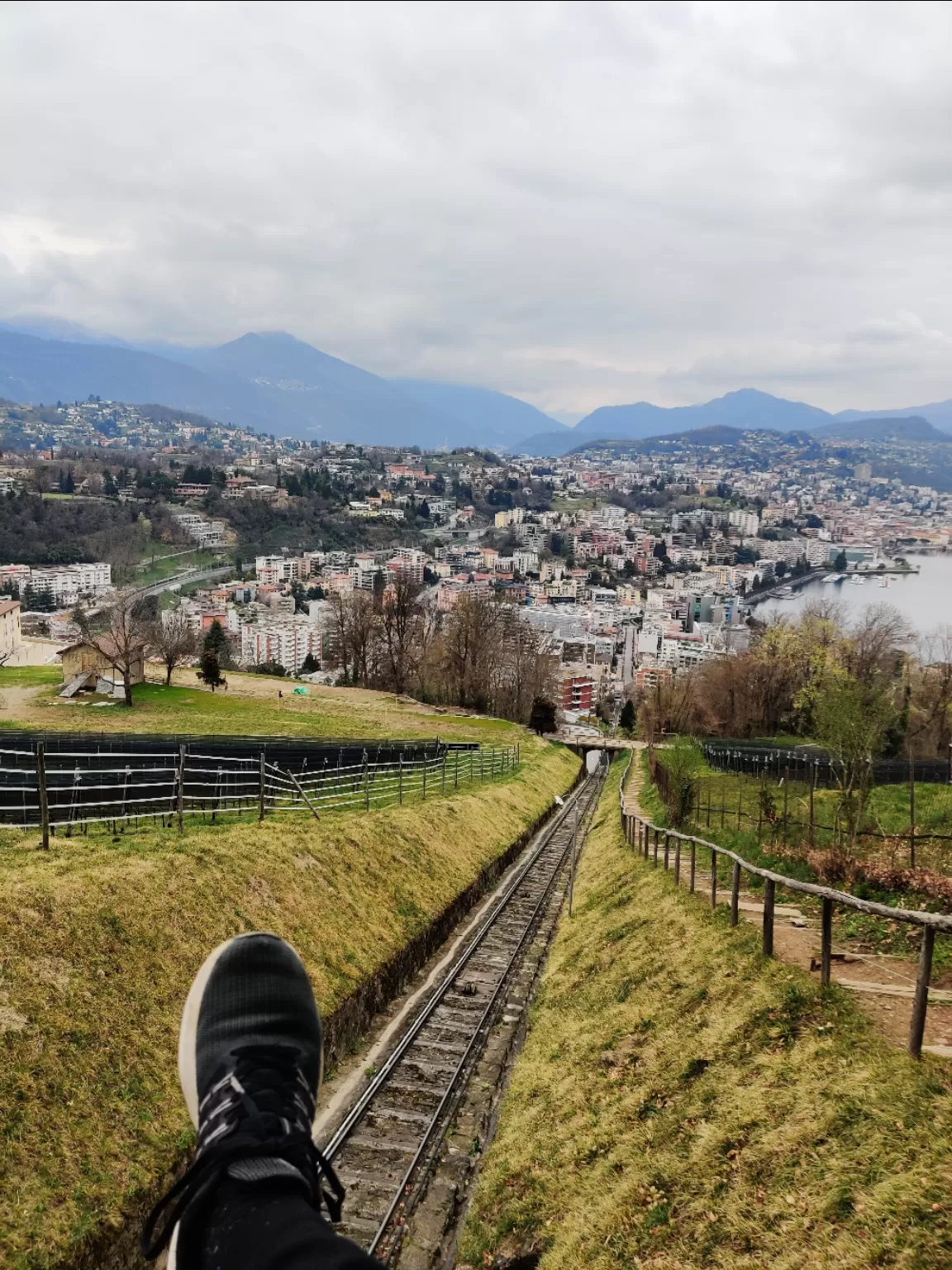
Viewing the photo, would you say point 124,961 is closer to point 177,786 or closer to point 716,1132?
point 177,786

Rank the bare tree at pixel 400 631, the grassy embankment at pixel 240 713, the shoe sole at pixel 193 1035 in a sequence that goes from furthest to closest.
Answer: the bare tree at pixel 400 631 → the grassy embankment at pixel 240 713 → the shoe sole at pixel 193 1035

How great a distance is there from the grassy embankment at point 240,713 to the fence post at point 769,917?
22659mm

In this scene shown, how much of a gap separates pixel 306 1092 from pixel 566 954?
8207 millimetres

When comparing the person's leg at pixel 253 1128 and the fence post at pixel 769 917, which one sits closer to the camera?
the person's leg at pixel 253 1128

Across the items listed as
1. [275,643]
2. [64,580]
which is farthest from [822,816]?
[64,580]

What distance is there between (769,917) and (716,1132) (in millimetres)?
1948

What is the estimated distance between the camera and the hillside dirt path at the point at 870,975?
15.7ft

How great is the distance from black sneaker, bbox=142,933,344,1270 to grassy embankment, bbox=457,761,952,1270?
2.40m

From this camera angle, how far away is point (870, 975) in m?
6.07

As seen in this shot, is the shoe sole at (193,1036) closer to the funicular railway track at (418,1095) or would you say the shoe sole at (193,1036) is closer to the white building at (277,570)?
the funicular railway track at (418,1095)

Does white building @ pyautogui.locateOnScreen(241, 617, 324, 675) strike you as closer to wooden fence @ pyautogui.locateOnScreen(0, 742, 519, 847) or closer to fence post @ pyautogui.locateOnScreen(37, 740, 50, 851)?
wooden fence @ pyautogui.locateOnScreen(0, 742, 519, 847)

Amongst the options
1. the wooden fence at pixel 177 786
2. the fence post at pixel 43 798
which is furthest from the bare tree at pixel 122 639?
the fence post at pixel 43 798

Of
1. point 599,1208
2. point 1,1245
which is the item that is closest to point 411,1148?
point 599,1208

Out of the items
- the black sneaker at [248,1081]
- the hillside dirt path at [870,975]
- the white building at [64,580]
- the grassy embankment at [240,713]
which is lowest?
the grassy embankment at [240,713]
